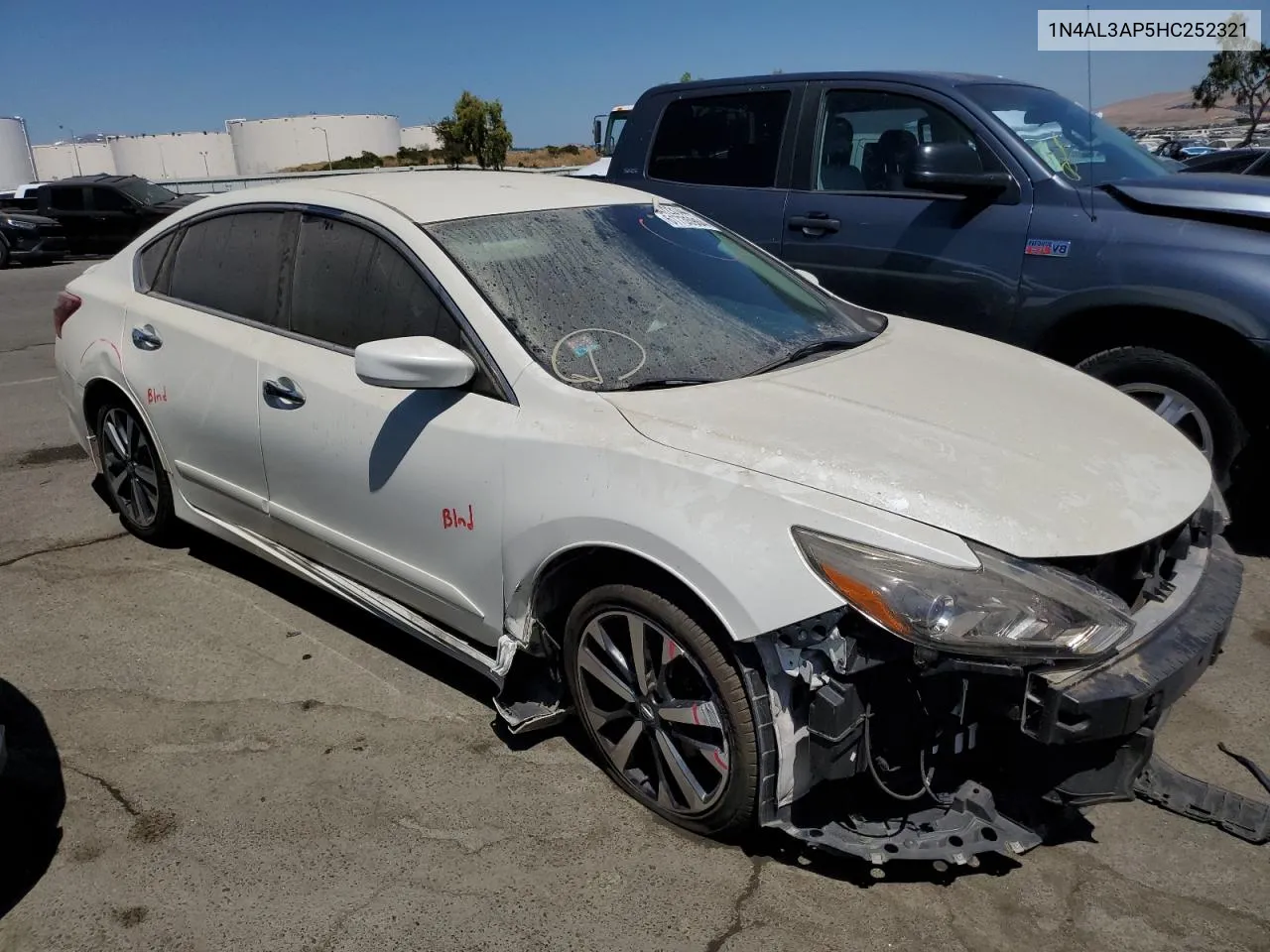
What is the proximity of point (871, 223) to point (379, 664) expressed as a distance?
326 centimetres

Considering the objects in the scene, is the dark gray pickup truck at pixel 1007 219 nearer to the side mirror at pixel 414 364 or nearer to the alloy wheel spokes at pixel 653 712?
the alloy wheel spokes at pixel 653 712

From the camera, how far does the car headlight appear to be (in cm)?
219

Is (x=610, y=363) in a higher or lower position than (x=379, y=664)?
higher

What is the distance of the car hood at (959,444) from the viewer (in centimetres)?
235

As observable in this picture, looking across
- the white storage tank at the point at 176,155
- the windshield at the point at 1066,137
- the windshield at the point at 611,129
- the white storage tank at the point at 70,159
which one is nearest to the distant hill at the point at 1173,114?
the windshield at the point at 611,129

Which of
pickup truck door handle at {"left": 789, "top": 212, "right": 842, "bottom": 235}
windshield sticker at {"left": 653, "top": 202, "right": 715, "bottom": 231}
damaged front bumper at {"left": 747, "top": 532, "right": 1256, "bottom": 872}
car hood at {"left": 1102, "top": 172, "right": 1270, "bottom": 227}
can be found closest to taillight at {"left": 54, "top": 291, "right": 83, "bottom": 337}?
windshield sticker at {"left": 653, "top": 202, "right": 715, "bottom": 231}

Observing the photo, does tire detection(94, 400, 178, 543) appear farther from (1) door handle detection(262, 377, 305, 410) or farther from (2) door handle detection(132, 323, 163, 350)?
(1) door handle detection(262, 377, 305, 410)

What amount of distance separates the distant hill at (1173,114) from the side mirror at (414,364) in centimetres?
3470

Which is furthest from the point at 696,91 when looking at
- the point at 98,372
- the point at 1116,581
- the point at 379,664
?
the point at 1116,581

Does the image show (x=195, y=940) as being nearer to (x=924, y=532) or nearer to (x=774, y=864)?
(x=774, y=864)

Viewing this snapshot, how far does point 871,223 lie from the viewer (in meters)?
5.17

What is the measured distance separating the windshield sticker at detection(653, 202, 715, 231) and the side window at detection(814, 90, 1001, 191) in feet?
5.03

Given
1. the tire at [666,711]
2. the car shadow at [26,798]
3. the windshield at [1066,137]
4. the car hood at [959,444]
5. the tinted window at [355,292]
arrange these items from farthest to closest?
the windshield at [1066,137] < the tinted window at [355,292] < the car shadow at [26,798] < the tire at [666,711] < the car hood at [959,444]

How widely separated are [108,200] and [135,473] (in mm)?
16479
